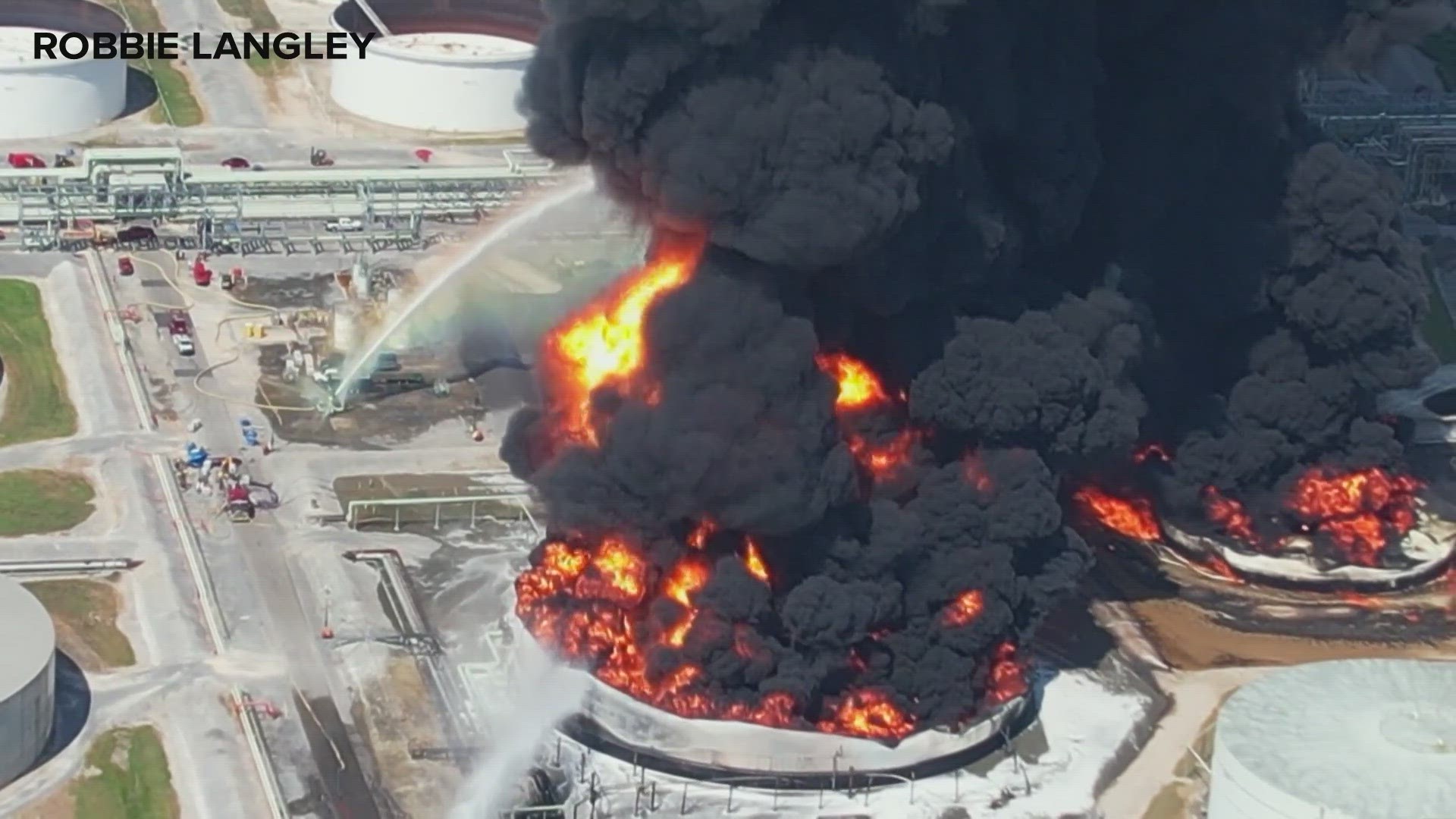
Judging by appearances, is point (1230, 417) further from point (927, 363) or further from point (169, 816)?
point (169, 816)

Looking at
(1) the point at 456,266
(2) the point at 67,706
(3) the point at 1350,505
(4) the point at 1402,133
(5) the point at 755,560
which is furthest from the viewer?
(4) the point at 1402,133

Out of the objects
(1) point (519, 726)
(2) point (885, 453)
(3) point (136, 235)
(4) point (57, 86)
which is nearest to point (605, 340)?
(2) point (885, 453)

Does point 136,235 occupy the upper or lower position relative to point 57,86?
lower

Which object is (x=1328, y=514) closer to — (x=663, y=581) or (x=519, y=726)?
(x=663, y=581)

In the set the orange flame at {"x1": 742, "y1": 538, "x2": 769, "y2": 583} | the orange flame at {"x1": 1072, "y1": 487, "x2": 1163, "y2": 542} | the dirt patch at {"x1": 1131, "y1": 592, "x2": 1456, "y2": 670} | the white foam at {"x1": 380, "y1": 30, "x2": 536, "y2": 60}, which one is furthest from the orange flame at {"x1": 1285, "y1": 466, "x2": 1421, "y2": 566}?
the white foam at {"x1": 380, "y1": 30, "x2": 536, "y2": 60}

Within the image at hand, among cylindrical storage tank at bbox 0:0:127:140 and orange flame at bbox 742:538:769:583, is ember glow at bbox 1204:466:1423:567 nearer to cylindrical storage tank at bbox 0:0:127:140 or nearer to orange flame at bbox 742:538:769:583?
orange flame at bbox 742:538:769:583

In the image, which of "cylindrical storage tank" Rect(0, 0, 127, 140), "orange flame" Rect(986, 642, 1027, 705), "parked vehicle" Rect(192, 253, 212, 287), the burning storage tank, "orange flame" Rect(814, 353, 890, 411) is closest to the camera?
"orange flame" Rect(814, 353, 890, 411)

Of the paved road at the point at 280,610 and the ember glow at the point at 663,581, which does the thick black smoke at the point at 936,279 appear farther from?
the paved road at the point at 280,610
